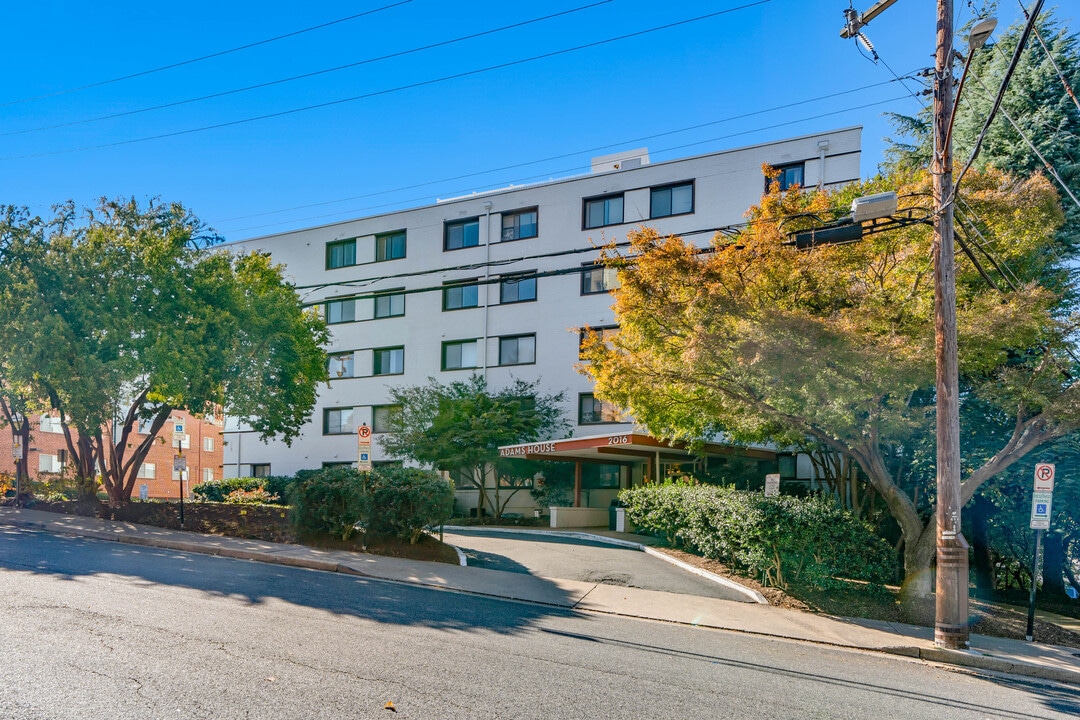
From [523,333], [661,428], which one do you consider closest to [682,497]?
[661,428]

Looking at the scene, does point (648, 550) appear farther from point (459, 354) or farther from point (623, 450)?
point (459, 354)

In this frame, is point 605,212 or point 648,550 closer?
point 648,550

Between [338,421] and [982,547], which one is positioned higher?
[338,421]

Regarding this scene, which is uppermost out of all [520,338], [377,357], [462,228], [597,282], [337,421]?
[462,228]

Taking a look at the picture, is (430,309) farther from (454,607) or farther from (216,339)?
(454,607)

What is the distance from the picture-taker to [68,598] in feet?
32.3

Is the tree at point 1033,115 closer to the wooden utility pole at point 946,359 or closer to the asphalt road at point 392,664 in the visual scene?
the wooden utility pole at point 946,359

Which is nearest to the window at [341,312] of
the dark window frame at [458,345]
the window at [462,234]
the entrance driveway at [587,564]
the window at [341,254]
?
the window at [341,254]

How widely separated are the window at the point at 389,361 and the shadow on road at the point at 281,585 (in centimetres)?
2229

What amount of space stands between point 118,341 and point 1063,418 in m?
20.8

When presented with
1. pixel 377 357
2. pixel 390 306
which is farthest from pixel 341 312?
pixel 377 357

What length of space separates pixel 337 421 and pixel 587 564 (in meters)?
24.5

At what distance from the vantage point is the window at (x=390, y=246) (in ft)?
125

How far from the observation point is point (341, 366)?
39.1 m
